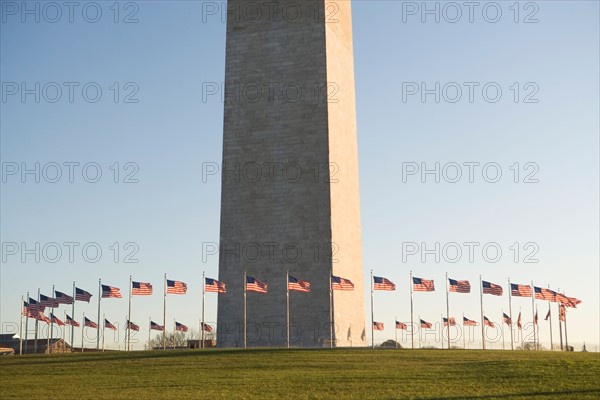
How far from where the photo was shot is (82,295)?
49656 mm

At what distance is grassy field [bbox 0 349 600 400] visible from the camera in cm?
2948

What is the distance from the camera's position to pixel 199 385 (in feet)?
106

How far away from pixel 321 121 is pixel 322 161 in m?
2.55

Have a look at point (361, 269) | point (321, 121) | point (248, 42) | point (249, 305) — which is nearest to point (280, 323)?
point (249, 305)

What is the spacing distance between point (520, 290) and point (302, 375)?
69.6 feet

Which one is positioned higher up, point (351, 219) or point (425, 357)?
point (351, 219)

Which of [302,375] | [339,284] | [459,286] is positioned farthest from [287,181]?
[302,375]

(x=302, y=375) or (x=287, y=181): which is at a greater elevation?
(x=287, y=181)

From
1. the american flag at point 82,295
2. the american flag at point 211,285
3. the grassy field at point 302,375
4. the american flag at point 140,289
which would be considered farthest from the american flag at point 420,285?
the american flag at point 82,295

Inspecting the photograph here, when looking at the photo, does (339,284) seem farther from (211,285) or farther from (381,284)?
(211,285)

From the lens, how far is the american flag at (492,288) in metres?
49.5

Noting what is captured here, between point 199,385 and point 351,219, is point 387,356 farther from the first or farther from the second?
point 351,219

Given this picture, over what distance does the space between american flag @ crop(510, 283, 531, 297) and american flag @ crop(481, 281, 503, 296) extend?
5.79 feet

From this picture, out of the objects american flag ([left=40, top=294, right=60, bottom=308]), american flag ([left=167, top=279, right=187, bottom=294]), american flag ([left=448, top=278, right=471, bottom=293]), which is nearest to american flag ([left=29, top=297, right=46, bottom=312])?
american flag ([left=40, top=294, right=60, bottom=308])
